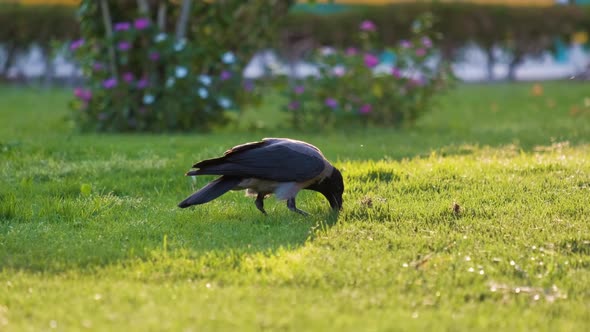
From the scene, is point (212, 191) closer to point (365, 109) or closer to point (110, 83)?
point (110, 83)

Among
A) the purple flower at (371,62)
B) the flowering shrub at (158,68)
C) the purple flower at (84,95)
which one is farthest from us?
the purple flower at (371,62)

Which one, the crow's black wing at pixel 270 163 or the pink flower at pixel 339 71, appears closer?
the crow's black wing at pixel 270 163

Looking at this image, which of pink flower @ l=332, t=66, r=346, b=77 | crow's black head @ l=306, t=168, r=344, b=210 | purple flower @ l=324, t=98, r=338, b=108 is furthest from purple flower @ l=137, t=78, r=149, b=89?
crow's black head @ l=306, t=168, r=344, b=210

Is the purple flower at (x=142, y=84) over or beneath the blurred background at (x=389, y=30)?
over

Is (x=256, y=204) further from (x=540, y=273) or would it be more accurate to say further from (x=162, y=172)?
(x=540, y=273)

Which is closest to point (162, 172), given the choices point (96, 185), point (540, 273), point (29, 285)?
point (96, 185)

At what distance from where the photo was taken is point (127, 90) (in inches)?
400

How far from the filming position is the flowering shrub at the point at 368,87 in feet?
34.2

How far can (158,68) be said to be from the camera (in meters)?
10.4

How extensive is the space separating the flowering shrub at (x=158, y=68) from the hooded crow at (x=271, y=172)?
15.4 ft

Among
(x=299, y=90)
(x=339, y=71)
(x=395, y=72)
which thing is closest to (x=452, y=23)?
(x=395, y=72)

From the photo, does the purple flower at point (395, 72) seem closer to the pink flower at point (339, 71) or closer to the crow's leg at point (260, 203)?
the pink flower at point (339, 71)

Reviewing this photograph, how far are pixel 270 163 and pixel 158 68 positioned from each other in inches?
215

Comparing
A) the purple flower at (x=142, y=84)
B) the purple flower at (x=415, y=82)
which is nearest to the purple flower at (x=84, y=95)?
the purple flower at (x=142, y=84)
